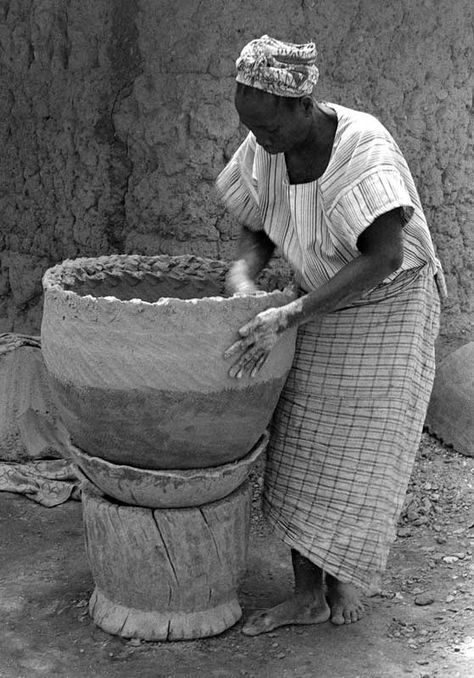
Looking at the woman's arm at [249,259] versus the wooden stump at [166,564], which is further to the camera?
the woman's arm at [249,259]

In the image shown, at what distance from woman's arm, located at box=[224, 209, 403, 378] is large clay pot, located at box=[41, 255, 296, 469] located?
2.0 inches

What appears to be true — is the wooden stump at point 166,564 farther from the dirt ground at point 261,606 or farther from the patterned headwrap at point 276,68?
the patterned headwrap at point 276,68

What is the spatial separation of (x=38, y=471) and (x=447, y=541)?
1691 millimetres

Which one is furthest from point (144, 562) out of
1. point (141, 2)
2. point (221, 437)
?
point (141, 2)

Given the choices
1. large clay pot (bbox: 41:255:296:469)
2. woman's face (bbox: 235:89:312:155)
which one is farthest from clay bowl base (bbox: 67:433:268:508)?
woman's face (bbox: 235:89:312:155)

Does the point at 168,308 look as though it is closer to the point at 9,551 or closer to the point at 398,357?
the point at 398,357

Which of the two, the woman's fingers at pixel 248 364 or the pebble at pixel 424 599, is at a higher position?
the woman's fingers at pixel 248 364

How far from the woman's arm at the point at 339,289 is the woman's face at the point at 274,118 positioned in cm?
34

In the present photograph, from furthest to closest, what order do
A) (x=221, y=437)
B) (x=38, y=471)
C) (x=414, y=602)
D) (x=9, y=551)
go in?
1. (x=38, y=471)
2. (x=9, y=551)
3. (x=414, y=602)
4. (x=221, y=437)

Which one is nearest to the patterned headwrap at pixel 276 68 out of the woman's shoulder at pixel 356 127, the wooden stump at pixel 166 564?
the woman's shoulder at pixel 356 127

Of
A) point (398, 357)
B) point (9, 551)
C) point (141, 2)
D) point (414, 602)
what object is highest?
point (141, 2)

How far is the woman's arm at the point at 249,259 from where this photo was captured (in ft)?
11.3

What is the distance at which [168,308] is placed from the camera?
291 centimetres

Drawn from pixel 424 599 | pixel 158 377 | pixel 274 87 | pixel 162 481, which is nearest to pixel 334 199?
pixel 274 87
